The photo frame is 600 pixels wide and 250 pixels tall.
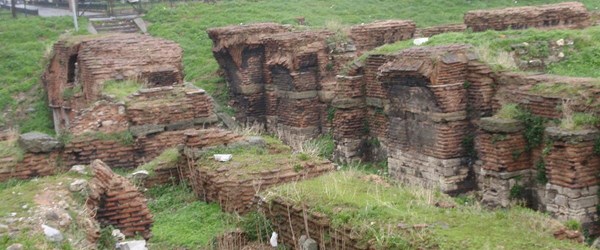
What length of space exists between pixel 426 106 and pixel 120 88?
4.90 m

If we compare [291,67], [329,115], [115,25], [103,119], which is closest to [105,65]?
[103,119]

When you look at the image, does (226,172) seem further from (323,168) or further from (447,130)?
(447,130)

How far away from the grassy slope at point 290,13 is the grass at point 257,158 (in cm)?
1347

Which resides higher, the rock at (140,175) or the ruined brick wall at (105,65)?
the ruined brick wall at (105,65)

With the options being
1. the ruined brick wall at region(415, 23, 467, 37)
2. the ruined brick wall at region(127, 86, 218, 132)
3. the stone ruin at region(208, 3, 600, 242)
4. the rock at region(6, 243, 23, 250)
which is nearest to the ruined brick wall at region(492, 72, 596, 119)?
the stone ruin at region(208, 3, 600, 242)

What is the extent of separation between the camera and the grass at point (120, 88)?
12973mm

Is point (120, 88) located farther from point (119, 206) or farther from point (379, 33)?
point (379, 33)

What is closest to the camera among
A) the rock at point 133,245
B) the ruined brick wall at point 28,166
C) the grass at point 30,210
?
the grass at point 30,210

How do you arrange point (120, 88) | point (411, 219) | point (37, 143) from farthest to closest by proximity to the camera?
point (120, 88), point (37, 143), point (411, 219)

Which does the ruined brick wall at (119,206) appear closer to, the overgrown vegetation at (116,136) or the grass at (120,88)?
the overgrown vegetation at (116,136)

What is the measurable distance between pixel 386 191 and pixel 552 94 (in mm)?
4192

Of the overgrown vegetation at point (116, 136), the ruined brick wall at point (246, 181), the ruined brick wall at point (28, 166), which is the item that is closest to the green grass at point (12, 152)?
the ruined brick wall at point (28, 166)

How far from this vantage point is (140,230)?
8.53 metres

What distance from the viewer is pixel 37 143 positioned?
10.9 meters
